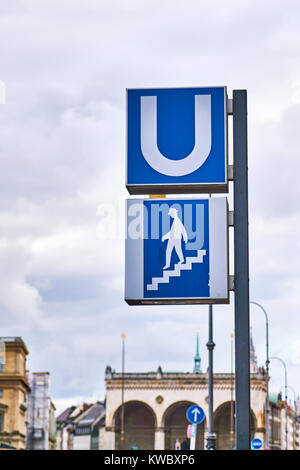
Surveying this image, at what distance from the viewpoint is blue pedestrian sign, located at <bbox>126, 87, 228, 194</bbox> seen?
6.73 metres

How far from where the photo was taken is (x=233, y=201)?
674cm

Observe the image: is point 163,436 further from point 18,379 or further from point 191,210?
point 191,210

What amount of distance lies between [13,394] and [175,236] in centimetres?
9836

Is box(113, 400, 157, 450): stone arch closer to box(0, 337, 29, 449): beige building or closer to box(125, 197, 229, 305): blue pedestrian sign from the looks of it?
box(0, 337, 29, 449): beige building

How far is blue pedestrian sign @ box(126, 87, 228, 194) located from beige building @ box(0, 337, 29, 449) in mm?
92468

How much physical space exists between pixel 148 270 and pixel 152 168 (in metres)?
0.81

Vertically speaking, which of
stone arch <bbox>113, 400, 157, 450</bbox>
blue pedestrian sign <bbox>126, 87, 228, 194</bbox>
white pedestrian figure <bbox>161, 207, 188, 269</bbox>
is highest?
stone arch <bbox>113, 400, 157, 450</bbox>

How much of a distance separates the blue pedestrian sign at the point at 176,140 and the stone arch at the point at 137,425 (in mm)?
119538

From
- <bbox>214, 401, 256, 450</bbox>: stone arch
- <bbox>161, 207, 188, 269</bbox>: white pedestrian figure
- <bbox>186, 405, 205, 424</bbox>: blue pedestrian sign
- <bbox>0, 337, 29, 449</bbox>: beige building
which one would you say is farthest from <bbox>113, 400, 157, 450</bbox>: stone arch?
<bbox>161, 207, 188, 269</bbox>: white pedestrian figure

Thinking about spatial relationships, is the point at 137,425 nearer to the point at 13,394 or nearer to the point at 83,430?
the point at 13,394

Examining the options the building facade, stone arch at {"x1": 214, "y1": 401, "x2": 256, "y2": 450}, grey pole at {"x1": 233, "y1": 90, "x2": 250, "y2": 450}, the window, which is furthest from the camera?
the window

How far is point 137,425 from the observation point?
126 metres
